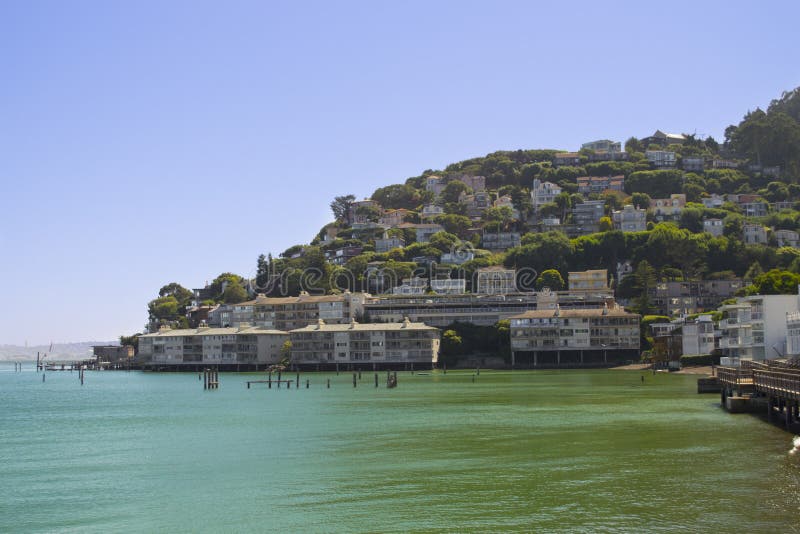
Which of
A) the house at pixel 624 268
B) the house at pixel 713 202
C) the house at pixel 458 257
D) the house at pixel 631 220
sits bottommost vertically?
the house at pixel 624 268

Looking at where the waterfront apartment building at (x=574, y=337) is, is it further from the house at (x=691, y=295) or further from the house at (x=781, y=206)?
the house at (x=781, y=206)

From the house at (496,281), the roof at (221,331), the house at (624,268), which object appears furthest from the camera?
the house at (496,281)

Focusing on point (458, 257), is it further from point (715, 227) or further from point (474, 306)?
point (715, 227)

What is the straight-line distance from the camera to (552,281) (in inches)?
5994

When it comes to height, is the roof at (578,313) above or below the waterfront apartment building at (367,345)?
above

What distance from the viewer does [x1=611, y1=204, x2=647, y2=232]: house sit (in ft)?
566

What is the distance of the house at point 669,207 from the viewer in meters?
178

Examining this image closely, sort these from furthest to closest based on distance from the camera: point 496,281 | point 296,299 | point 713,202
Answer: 1. point 713,202
2. point 496,281
3. point 296,299

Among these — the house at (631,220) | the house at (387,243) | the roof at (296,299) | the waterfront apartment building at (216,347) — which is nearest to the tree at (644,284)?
the house at (631,220)

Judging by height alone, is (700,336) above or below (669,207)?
below

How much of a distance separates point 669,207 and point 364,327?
7580 cm

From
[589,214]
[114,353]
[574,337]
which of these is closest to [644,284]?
[574,337]

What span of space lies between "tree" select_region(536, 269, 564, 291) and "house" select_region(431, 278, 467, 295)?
49.1ft

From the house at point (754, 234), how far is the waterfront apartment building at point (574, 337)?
4314cm
